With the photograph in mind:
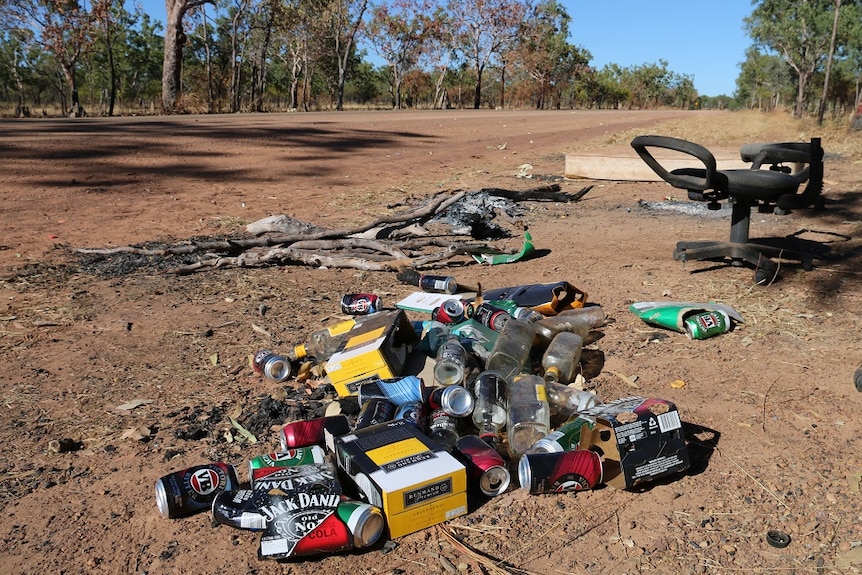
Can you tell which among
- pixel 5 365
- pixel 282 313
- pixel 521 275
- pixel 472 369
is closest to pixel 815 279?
pixel 521 275

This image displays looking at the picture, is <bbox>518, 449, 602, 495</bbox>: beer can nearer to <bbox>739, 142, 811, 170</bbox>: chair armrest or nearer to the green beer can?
the green beer can

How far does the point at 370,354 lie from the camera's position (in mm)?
2955

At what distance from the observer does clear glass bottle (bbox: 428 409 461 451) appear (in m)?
2.51

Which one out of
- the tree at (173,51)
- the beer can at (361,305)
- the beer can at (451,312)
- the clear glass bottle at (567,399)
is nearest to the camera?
the clear glass bottle at (567,399)

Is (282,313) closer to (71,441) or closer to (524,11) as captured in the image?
(71,441)

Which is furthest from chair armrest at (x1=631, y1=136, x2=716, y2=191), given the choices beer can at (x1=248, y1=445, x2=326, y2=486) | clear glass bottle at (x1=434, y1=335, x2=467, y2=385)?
beer can at (x1=248, y1=445, x2=326, y2=486)

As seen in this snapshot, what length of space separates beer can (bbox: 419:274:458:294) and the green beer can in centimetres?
196

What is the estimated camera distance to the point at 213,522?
2.15 metres

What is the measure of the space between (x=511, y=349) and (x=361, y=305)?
1.04 meters

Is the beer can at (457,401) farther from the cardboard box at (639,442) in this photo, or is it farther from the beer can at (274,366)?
the beer can at (274,366)

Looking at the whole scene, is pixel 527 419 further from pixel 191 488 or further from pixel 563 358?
pixel 191 488

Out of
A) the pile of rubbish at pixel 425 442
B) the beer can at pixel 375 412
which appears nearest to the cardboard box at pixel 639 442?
the pile of rubbish at pixel 425 442

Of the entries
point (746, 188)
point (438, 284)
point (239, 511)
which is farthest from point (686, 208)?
point (239, 511)

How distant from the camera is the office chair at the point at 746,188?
4074 millimetres
